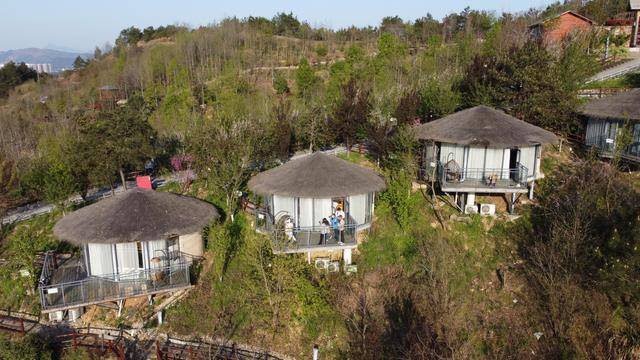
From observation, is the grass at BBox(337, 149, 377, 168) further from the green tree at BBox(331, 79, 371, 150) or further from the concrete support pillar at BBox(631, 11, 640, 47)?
the concrete support pillar at BBox(631, 11, 640, 47)

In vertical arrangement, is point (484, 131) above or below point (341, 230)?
above

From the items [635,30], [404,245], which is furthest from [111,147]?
[635,30]

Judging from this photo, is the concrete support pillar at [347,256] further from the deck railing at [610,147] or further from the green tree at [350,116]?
the deck railing at [610,147]

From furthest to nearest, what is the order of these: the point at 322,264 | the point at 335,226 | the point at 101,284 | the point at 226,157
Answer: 1. the point at 226,157
2. the point at 322,264
3. the point at 335,226
4. the point at 101,284

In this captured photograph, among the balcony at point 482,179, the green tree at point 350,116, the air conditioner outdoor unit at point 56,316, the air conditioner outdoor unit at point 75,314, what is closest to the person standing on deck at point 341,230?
the balcony at point 482,179

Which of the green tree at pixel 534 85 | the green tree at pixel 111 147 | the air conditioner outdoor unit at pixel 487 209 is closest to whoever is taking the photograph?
the air conditioner outdoor unit at pixel 487 209

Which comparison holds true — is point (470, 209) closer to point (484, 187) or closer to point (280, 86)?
point (484, 187)
